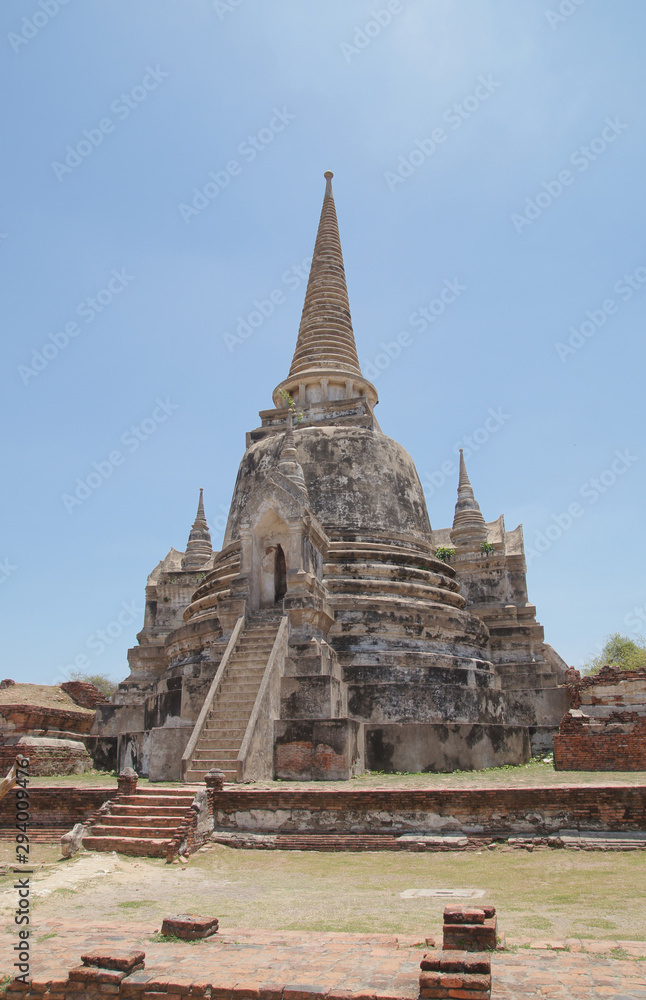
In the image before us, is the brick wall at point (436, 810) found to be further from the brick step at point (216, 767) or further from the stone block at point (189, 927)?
the stone block at point (189, 927)

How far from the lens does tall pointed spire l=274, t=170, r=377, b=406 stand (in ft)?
80.1

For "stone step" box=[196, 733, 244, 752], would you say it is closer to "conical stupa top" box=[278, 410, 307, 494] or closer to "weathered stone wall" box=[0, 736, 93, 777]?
"weathered stone wall" box=[0, 736, 93, 777]

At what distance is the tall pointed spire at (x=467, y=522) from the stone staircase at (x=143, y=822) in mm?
16353

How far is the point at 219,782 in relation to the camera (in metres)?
10.9

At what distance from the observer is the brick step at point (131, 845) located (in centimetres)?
980

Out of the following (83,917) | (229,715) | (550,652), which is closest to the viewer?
(83,917)

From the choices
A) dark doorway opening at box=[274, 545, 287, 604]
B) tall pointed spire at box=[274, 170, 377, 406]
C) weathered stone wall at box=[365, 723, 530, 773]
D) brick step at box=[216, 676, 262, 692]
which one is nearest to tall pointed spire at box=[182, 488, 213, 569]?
tall pointed spire at box=[274, 170, 377, 406]

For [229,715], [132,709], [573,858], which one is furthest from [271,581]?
[573,858]

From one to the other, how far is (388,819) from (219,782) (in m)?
2.47

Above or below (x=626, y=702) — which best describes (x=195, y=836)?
below

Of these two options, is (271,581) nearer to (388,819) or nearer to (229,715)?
(229,715)

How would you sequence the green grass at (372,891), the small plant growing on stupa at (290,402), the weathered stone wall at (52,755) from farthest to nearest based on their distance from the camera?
1. the small plant growing on stupa at (290,402)
2. the weathered stone wall at (52,755)
3. the green grass at (372,891)

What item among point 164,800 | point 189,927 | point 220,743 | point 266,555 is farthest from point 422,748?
point 189,927

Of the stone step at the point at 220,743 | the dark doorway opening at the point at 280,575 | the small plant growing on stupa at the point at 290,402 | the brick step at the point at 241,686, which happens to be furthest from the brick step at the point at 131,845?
the small plant growing on stupa at the point at 290,402
